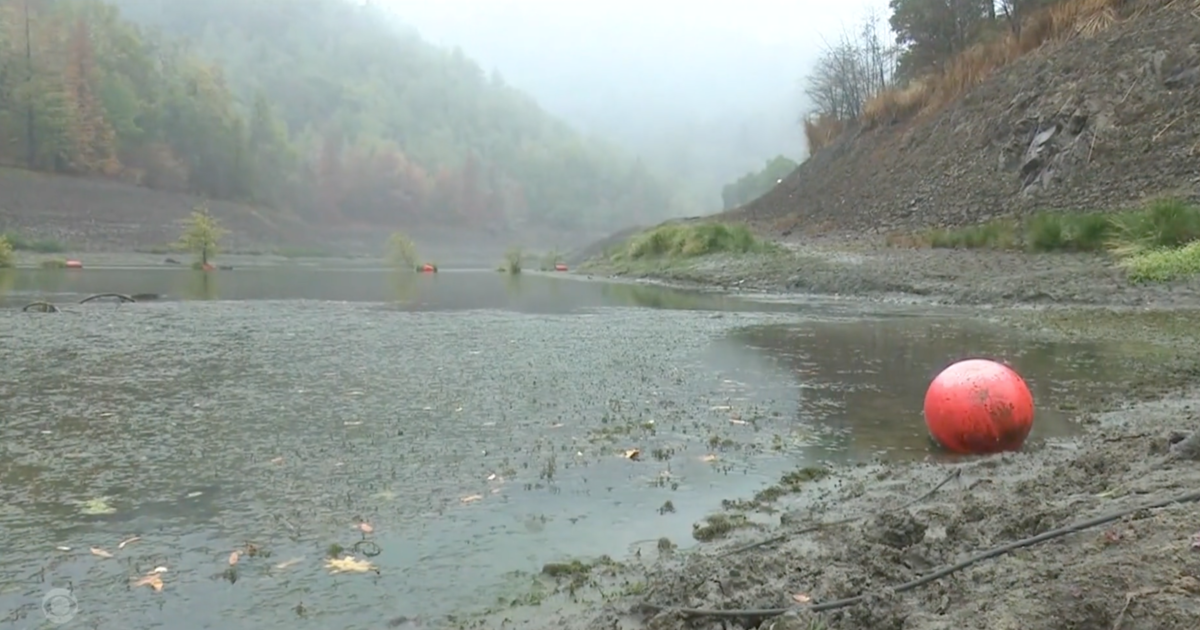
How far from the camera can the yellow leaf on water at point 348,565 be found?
4.16 metres

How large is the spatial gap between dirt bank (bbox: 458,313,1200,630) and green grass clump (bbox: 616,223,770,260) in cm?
2519

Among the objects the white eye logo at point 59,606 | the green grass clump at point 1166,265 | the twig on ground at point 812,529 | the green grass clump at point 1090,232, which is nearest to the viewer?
the white eye logo at point 59,606

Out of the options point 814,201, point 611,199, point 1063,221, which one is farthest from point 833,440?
point 611,199

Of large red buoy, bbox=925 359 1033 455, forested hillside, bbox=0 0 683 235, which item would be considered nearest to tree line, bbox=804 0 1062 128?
large red buoy, bbox=925 359 1033 455

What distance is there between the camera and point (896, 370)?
9906mm

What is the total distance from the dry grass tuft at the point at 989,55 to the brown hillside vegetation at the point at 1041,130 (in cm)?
5

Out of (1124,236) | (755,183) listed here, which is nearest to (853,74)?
(1124,236)

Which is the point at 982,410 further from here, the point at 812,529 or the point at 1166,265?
the point at 1166,265

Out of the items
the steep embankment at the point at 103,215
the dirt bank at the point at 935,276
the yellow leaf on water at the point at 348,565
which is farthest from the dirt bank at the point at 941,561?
the steep embankment at the point at 103,215

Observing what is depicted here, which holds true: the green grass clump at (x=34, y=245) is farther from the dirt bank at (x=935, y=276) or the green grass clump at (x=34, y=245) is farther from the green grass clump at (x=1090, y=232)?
the green grass clump at (x=1090, y=232)

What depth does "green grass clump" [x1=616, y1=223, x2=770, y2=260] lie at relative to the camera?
31516 millimetres

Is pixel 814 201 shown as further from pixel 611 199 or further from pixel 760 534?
pixel 611 199

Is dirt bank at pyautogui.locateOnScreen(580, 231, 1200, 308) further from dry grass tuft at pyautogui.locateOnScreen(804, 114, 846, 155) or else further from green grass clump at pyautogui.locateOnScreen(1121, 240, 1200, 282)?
dry grass tuft at pyautogui.locateOnScreen(804, 114, 846, 155)

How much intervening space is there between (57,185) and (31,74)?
1780cm
